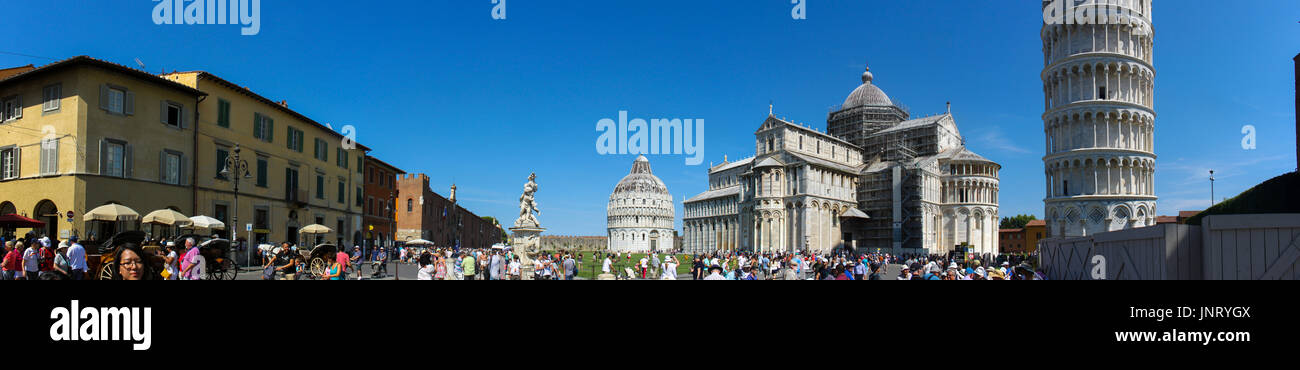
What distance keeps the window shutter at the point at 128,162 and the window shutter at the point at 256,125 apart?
721cm

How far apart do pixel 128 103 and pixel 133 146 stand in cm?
161

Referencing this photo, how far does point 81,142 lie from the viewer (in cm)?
2286

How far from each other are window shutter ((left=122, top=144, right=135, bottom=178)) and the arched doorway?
2.28 m

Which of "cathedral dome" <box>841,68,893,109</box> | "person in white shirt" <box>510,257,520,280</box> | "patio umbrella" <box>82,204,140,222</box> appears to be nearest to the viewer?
"person in white shirt" <box>510,257,520,280</box>

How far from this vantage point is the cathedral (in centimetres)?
6744

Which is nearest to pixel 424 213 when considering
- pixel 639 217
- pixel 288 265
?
pixel 288 265

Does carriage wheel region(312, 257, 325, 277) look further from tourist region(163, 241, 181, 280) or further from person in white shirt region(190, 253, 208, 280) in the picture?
person in white shirt region(190, 253, 208, 280)

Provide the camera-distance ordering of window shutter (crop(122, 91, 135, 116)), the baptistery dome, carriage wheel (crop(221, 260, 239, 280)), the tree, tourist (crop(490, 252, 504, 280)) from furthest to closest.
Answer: the baptistery dome
the tree
window shutter (crop(122, 91, 135, 116))
carriage wheel (crop(221, 260, 239, 280))
tourist (crop(490, 252, 504, 280))

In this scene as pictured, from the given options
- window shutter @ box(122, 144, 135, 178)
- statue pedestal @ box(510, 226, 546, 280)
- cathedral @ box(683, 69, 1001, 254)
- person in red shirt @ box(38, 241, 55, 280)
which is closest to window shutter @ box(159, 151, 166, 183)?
window shutter @ box(122, 144, 135, 178)

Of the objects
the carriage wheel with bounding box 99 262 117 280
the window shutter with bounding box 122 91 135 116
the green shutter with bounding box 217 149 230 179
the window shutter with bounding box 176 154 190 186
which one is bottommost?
the carriage wheel with bounding box 99 262 117 280

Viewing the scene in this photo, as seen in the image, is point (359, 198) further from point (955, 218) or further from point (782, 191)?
point (955, 218)

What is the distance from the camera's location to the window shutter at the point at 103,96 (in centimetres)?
2366
